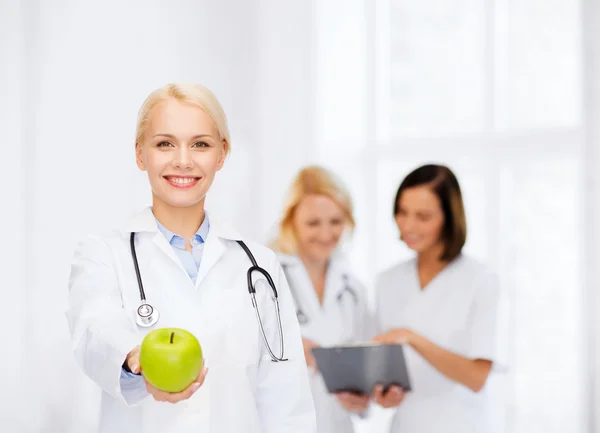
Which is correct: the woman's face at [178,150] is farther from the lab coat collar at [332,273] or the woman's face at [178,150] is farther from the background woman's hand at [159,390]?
the lab coat collar at [332,273]

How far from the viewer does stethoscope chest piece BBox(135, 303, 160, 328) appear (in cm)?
122

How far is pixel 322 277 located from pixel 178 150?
108 cm

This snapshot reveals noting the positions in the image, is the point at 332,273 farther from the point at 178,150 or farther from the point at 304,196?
the point at 178,150

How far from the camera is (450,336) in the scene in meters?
2.18

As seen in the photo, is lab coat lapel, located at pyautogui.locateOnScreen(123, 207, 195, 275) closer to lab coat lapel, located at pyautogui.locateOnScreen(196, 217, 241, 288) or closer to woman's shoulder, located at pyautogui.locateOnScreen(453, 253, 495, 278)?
lab coat lapel, located at pyautogui.locateOnScreen(196, 217, 241, 288)

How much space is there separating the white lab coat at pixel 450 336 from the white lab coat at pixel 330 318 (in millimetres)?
156

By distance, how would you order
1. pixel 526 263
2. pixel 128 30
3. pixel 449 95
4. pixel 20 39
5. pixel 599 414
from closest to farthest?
pixel 20 39
pixel 128 30
pixel 599 414
pixel 526 263
pixel 449 95

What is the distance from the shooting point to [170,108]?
1.31m

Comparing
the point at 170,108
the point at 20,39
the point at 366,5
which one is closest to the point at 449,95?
the point at 366,5

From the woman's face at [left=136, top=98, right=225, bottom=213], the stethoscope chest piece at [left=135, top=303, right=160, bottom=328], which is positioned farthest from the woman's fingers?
the woman's face at [left=136, top=98, right=225, bottom=213]

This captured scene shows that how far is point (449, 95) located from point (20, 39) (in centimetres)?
148

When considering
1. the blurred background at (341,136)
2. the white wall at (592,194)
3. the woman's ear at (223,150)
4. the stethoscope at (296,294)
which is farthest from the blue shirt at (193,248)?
the white wall at (592,194)

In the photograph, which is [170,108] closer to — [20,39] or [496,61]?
[20,39]

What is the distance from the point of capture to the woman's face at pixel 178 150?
1311 mm
